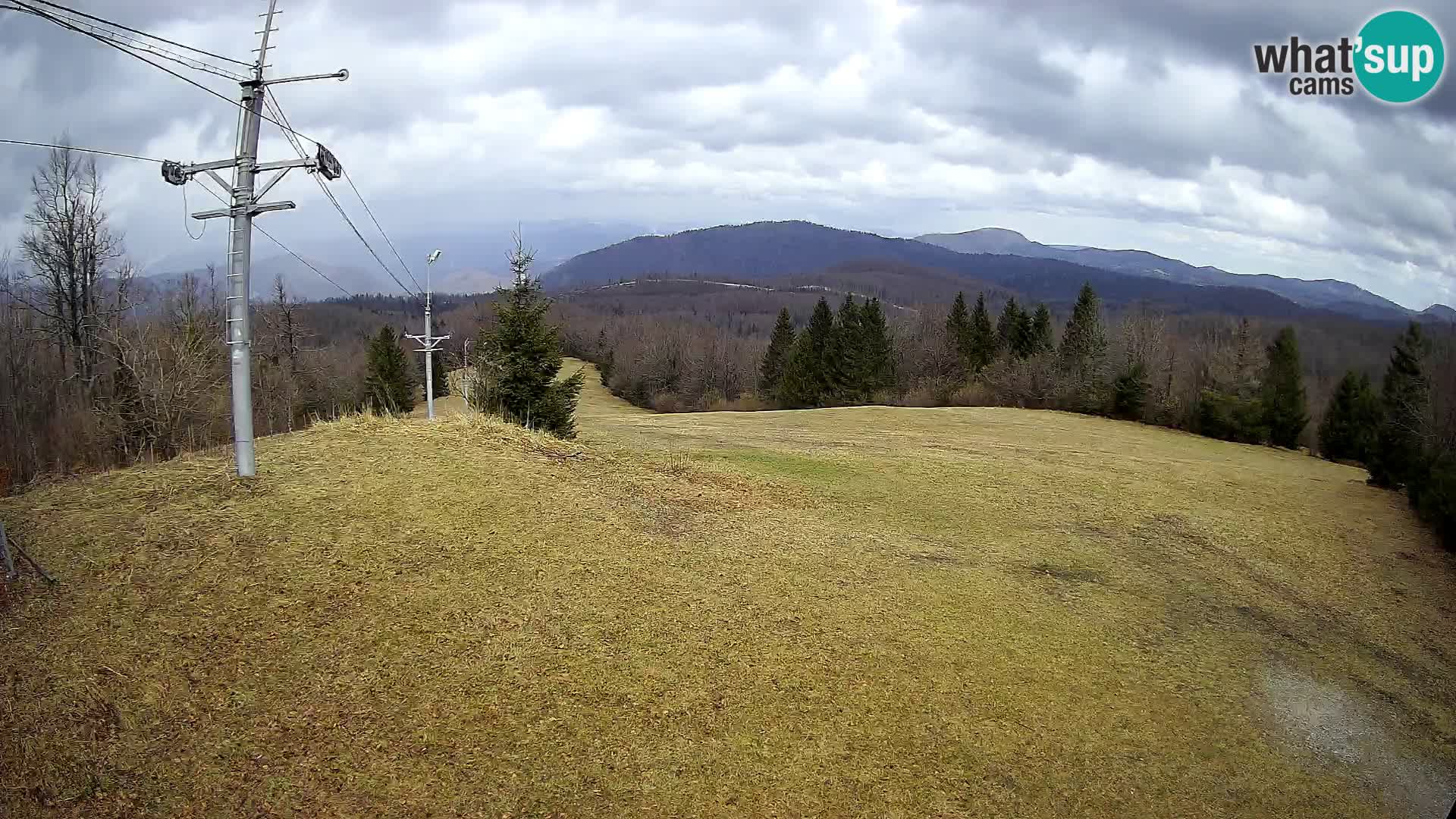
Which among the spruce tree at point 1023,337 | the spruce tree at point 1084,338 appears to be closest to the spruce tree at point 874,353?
the spruce tree at point 1023,337

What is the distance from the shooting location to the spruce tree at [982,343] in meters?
52.1

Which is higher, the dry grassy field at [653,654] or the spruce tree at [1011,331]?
the spruce tree at [1011,331]

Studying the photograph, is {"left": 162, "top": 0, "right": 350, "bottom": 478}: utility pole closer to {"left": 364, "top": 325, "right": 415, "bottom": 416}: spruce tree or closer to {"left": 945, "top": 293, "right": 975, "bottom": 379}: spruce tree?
{"left": 364, "top": 325, "right": 415, "bottom": 416}: spruce tree

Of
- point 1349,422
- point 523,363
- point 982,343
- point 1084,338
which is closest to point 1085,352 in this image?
point 1084,338

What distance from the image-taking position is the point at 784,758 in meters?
5.82

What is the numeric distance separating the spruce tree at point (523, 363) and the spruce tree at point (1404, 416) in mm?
18608

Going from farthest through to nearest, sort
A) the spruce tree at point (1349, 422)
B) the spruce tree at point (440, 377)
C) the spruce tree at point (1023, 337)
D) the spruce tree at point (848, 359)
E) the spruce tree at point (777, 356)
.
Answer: the spruce tree at point (777, 356)
the spruce tree at point (440, 377)
the spruce tree at point (848, 359)
the spruce tree at point (1023, 337)
the spruce tree at point (1349, 422)

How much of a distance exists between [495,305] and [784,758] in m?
12.6

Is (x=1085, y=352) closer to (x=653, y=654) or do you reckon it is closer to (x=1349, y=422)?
(x=1349, y=422)

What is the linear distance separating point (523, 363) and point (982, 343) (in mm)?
42135

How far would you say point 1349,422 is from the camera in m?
35.6

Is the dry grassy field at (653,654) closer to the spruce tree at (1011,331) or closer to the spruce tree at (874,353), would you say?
the spruce tree at (874,353)

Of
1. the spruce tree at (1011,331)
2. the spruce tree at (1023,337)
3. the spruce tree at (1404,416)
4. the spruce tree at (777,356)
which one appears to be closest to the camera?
the spruce tree at (1404,416)

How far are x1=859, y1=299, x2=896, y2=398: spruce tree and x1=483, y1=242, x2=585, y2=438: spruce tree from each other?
36.2 m
